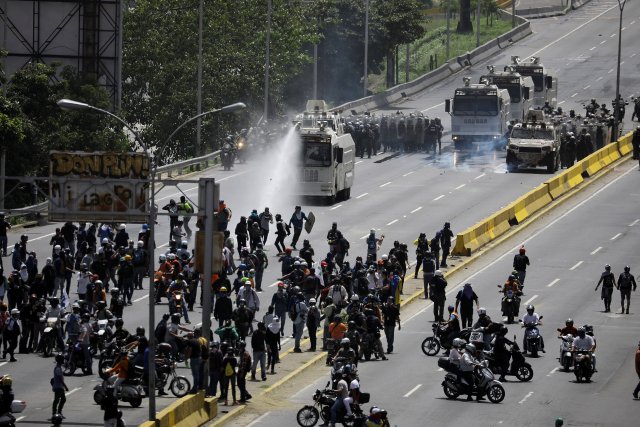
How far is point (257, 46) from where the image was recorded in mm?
89812

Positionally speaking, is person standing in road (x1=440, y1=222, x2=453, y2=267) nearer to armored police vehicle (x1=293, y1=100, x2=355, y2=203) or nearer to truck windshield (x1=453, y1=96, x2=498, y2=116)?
armored police vehicle (x1=293, y1=100, x2=355, y2=203)

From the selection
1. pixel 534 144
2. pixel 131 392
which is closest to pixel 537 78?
pixel 534 144

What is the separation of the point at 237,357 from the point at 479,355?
549 cm

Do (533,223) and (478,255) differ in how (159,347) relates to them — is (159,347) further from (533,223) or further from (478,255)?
(533,223)

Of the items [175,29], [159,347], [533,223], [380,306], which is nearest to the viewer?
[159,347]

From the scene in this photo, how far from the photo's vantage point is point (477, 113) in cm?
7700

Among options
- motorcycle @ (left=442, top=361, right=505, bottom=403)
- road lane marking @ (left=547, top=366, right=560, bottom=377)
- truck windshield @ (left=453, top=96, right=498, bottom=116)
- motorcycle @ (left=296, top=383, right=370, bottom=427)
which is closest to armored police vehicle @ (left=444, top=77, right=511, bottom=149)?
truck windshield @ (left=453, top=96, right=498, bottom=116)

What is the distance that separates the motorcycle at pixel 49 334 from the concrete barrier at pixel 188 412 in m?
5.84

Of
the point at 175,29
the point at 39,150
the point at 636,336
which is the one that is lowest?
the point at 636,336

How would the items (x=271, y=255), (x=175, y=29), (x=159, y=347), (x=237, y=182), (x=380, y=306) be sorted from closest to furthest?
(x=159, y=347)
(x=380, y=306)
(x=271, y=255)
(x=237, y=182)
(x=175, y=29)

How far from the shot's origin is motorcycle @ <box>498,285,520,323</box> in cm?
4612

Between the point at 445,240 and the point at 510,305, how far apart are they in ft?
23.9

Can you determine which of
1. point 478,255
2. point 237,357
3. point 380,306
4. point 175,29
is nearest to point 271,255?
point 478,255

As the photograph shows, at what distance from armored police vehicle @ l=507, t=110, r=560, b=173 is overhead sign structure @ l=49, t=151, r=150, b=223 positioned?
33.1 meters
